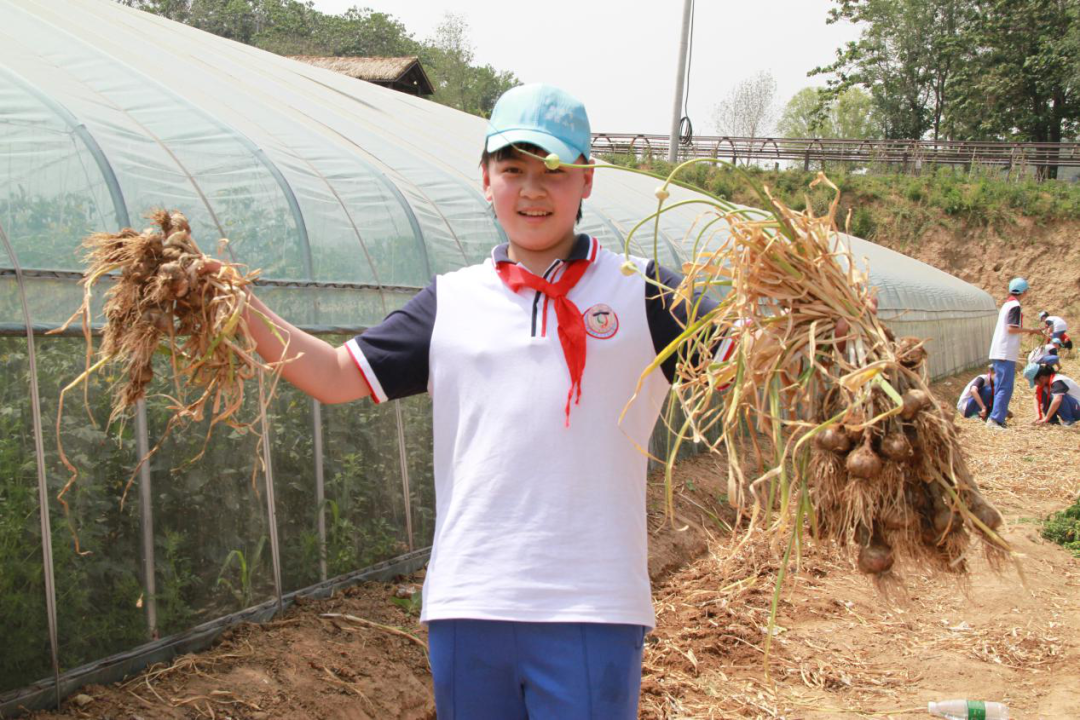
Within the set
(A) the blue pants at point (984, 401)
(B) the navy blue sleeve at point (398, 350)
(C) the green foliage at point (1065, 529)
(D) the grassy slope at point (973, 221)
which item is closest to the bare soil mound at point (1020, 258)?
(D) the grassy slope at point (973, 221)

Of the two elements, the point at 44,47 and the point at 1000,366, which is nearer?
the point at 44,47

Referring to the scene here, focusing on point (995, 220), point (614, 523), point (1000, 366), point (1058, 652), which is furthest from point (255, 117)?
point (995, 220)

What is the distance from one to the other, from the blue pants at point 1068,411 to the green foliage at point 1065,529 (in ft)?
19.0

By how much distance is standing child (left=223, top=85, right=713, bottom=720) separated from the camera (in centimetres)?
183

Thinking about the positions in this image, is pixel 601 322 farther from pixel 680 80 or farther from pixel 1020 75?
pixel 1020 75

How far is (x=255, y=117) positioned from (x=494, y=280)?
4.00 metres

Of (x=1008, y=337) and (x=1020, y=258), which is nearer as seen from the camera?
(x=1008, y=337)

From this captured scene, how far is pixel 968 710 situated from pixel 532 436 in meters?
2.86

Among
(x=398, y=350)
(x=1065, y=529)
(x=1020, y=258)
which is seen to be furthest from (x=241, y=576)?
(x=1020, y=258)

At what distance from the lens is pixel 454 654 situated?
188 cm

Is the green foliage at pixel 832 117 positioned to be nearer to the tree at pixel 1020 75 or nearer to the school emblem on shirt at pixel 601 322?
the tree at pixel 1020 75

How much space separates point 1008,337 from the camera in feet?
38.0

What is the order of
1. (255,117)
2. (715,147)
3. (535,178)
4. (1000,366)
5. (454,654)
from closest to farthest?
(454,654), (535,178), (255,117), (1000,366), (715,147)

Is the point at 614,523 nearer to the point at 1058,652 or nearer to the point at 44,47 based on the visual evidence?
the point at 1058,652
